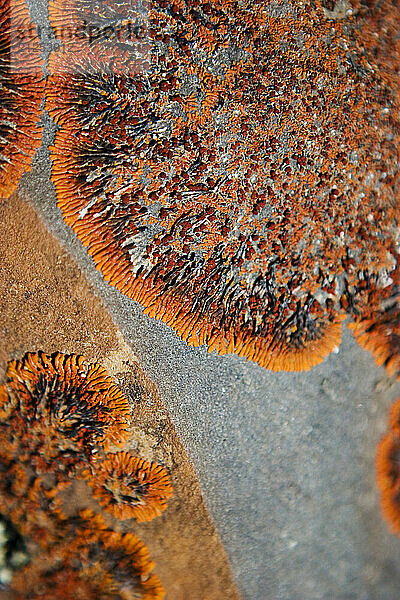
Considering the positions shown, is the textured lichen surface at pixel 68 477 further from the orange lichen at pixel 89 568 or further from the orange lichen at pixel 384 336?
the orange lichen at pixel 384 336

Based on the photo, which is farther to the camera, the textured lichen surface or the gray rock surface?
the gray rock surface

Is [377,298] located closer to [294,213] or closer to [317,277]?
[317,277]

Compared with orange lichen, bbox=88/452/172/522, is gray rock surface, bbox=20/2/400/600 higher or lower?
higher

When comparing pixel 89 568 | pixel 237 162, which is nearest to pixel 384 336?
pixel 237 162

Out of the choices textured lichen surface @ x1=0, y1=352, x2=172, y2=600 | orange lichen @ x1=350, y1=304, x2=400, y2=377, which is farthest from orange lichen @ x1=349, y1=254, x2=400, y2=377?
textured lichen surface @ x1=0, y1=352, x2=172, y2=600

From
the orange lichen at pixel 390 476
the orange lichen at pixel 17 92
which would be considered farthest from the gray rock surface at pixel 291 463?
the orange lichen at pixel 17 92

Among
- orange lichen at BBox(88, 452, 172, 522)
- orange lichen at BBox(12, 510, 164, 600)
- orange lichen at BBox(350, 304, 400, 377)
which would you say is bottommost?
orange lichen at BBox(12, 510, 164, 600)

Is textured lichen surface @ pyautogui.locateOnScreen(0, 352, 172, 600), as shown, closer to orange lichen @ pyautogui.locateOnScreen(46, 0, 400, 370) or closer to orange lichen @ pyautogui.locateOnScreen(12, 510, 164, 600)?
orange lichen @ pyautogui.locateOnScreen(12, 510, 164, 600)
